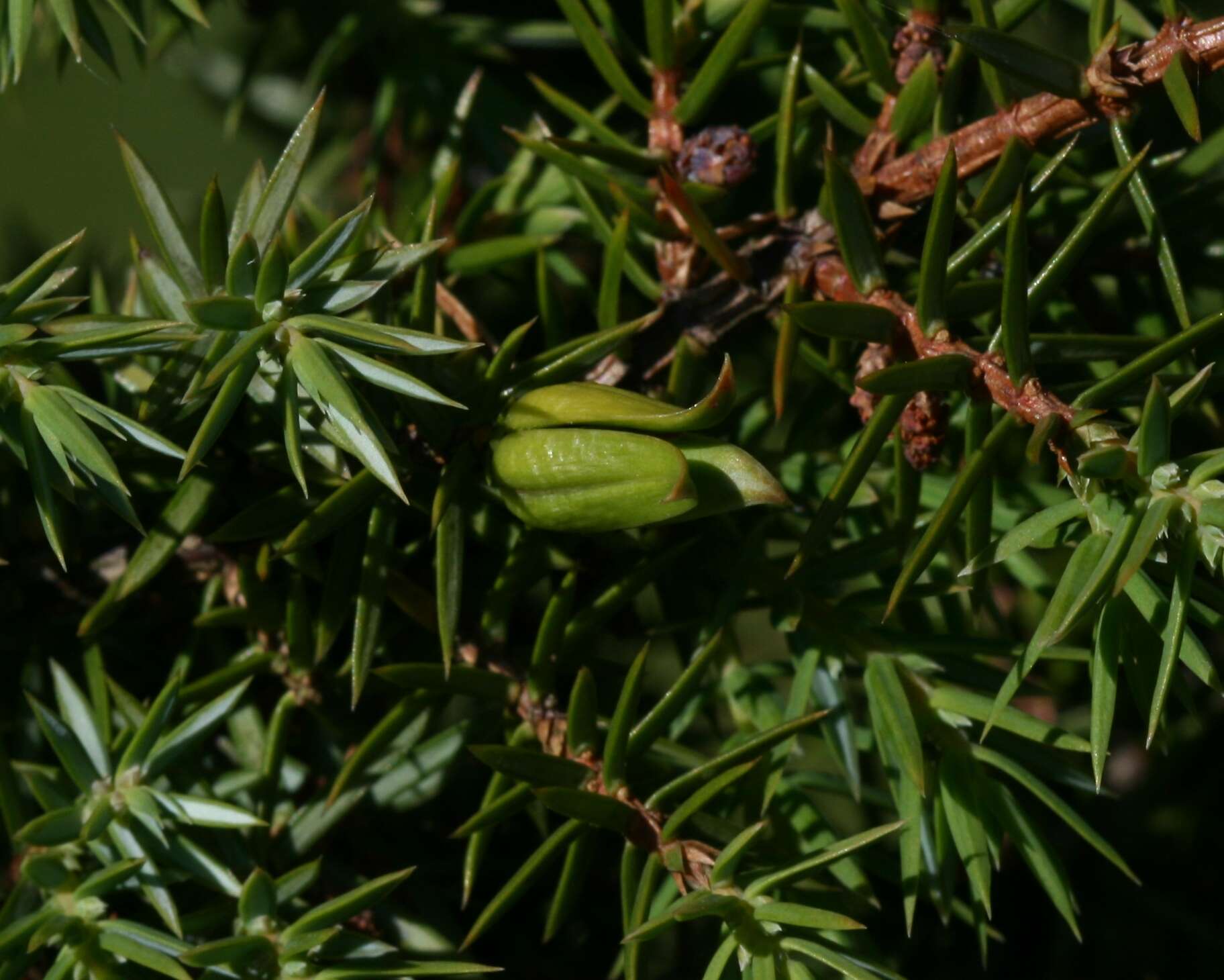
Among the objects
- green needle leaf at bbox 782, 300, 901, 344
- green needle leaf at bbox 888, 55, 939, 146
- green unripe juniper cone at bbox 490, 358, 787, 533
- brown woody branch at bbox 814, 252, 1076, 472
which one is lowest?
green unripe juniper cone at bbox 490, 358, 787, 533

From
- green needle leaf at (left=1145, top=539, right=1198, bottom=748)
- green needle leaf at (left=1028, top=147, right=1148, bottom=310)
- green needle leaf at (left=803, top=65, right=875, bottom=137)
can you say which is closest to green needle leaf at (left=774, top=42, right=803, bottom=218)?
green needle leaf at (left=803, top=65, right=875, bottom=137)

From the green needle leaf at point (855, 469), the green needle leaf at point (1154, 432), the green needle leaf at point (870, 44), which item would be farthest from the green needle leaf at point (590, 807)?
the green needle leaf at point (870, 44)

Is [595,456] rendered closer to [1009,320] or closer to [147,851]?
→ [1009,320]

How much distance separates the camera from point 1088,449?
0.37m

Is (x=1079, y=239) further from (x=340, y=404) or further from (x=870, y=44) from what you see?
(x=340, y=404)

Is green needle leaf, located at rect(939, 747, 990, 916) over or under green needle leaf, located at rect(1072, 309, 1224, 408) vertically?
under

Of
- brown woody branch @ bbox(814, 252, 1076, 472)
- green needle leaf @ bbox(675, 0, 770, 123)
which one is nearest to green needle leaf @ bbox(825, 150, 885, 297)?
brown woody branch @ bbox(814, 252, 1076, 472)

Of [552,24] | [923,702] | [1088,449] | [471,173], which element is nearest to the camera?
[1088,449]

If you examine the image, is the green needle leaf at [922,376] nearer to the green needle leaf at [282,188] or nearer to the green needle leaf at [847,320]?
the green needle leaf at [847,320]

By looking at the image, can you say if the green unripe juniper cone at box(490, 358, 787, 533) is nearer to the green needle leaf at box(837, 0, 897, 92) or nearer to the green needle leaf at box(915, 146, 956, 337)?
the green needle leaf at box(915, 146, 956, 337)

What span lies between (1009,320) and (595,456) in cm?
14

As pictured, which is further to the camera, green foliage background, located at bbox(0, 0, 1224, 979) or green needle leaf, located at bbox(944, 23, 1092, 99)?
green foliage background, located at bbox(0, 0, 1224, 979)

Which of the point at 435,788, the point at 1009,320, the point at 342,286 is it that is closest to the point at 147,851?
the point at 435,788

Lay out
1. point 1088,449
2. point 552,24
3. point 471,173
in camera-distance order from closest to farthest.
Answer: point 1088,449
point 552,24
point 471,173
